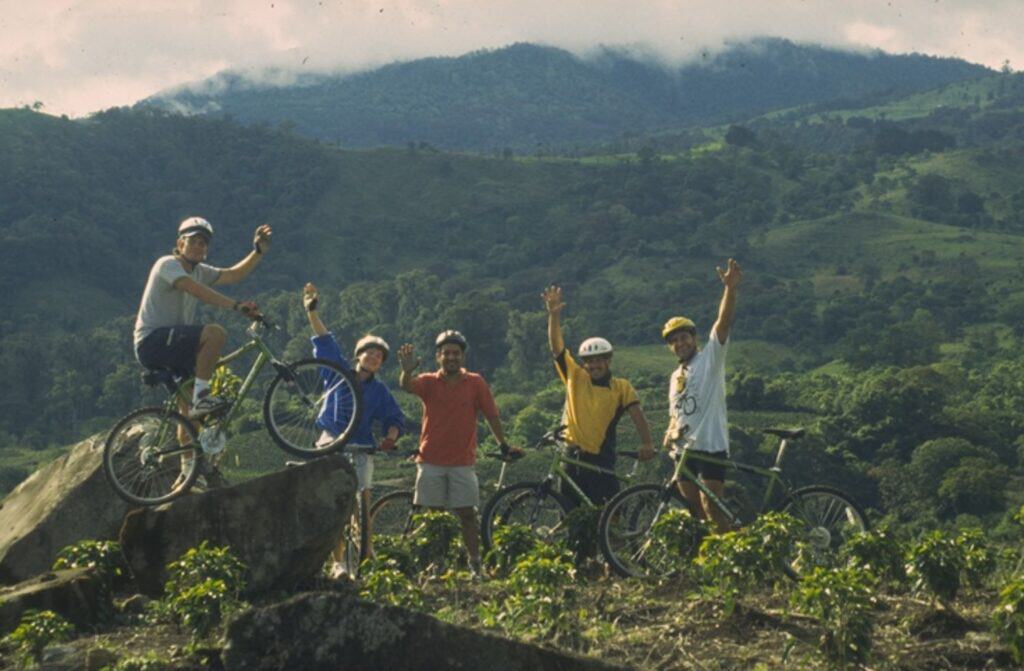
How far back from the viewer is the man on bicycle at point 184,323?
11.5m

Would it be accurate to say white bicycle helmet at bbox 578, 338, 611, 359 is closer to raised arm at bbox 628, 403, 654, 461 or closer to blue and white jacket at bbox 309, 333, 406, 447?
raised arm at bbox 628, 403, 654, 461

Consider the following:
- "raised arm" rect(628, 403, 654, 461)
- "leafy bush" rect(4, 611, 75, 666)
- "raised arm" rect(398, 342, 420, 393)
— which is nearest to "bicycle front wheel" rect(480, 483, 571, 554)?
"raised arm" rect(628, 403, 654, 461)

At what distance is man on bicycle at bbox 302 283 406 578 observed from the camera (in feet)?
38.8

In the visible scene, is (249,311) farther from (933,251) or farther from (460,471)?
(933,251)

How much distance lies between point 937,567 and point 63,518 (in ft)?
22.4

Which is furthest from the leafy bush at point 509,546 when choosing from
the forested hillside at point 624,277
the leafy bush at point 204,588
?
the forested hillside at point 624,277

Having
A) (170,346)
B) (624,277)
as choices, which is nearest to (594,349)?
(170,346)

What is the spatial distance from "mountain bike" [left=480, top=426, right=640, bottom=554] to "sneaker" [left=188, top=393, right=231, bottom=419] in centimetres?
225

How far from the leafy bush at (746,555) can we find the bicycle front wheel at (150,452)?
3.94 metres

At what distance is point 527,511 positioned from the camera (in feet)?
40.7

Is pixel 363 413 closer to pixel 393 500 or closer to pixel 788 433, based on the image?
pixel 393 500

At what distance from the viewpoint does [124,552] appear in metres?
11.2

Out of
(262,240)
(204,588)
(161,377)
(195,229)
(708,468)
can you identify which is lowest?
(204,588)

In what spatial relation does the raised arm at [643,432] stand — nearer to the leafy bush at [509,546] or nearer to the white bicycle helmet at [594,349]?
the white bicycle helmet at [594,349]
